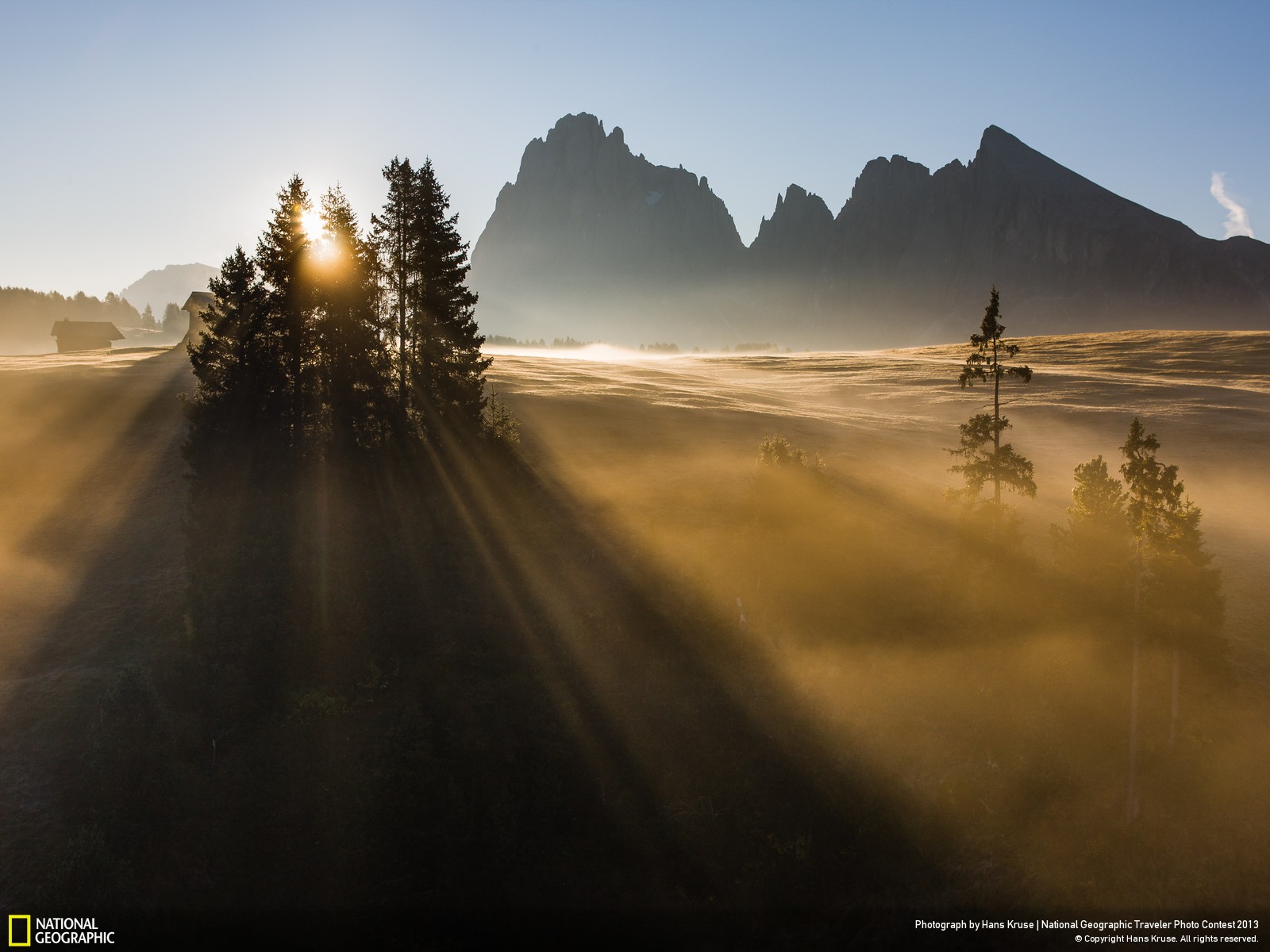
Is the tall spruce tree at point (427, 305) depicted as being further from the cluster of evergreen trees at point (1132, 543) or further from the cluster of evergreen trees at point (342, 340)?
the cluster of evergreen trees at point (1132, 543)

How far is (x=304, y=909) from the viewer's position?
2308 centimetres

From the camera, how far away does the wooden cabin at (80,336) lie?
98625 mm

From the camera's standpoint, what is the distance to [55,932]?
21.0m

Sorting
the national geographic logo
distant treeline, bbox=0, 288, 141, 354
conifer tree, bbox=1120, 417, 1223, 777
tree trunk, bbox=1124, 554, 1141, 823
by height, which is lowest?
the national geographic logo

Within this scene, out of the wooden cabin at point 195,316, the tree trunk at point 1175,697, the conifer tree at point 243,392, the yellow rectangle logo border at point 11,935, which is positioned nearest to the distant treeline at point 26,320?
the wooden cabin at point 195,316

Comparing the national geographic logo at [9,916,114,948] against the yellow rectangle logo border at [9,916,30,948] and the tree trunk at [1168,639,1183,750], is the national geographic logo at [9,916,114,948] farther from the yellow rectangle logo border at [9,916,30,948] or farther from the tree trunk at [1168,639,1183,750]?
the tree trunk at [1168,639,1183,750]

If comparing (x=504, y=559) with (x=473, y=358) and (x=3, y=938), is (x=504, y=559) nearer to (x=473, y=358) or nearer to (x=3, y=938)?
(x=473, y=358)

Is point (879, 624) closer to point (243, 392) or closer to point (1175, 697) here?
point (1175, 697)

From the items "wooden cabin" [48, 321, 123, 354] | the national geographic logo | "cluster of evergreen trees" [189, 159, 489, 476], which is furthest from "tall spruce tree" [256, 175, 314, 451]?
"wooden cabin" [48, 321, 123, 354]

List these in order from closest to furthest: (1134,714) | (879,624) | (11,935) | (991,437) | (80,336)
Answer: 1. (11,935)
2. (1134,714)
3. (991,437)
4. (879,624)
5. (80,336)

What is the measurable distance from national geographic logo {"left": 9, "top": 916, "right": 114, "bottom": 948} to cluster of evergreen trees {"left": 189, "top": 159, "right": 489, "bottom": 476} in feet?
61.2

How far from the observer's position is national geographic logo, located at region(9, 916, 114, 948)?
20.5 metres

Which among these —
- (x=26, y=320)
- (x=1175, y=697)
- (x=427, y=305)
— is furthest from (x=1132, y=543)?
(x=26, y=320)

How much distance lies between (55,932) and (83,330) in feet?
340
